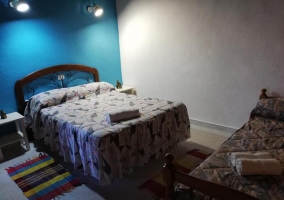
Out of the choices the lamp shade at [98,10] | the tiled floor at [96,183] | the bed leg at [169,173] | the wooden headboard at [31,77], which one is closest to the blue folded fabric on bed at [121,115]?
the tiled floor at [96,183]

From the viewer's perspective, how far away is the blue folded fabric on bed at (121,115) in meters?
2.47

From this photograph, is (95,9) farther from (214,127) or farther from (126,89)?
(214,127)

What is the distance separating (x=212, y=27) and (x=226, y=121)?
141 cm

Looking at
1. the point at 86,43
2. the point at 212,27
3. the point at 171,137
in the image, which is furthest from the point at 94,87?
the point at 212,27

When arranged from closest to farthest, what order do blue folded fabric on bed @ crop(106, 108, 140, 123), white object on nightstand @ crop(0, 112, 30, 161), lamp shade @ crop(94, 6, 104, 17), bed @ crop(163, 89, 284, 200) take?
bed @ crop(163, 89, 284, 200) < blue folded fabric on bed @ crop(106, 108, 140, 123) < white object on nightstand @ crop(0, 112, 30, 161) < lamp shade @ crop(94, 6, 104, 17)

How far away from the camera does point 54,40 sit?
366 centimetres

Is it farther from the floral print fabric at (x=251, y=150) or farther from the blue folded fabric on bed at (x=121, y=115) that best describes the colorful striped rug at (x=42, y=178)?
the floral print fabric at (x=251, y=150)

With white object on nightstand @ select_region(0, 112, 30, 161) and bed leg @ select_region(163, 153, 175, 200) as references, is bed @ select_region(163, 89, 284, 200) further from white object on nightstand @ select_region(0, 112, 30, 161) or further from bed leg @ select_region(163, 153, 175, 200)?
white object on nightstand @ select_region(0, 112, 30, 161)

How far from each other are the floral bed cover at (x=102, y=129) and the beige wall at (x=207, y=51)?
2.62ft

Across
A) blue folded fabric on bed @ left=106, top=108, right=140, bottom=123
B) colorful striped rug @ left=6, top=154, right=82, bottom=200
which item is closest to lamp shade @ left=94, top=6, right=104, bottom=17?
blue folded fabric on bed @ left=106, top=108, right=140, bottom=123

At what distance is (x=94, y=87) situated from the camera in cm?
379

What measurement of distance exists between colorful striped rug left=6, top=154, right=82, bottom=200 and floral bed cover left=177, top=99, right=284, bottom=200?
1.44 meters

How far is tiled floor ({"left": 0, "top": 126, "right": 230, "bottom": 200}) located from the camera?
7.24ft

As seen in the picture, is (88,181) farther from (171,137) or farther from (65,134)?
(171,137)
